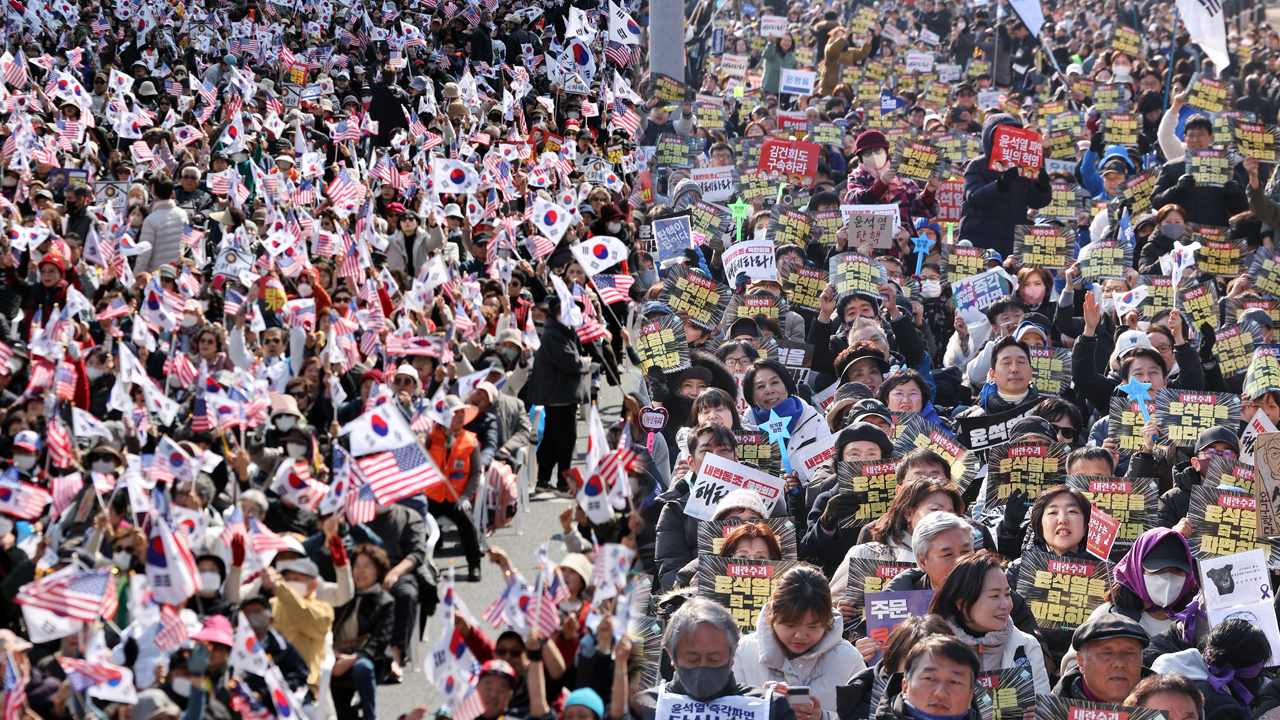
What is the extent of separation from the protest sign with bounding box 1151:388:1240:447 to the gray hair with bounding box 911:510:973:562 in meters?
2.31

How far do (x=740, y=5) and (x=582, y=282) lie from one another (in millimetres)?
22765

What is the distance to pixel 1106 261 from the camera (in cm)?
1048

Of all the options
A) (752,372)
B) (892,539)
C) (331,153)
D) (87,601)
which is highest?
(331,153)

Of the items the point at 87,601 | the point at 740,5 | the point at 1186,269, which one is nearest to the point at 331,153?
the point at 1186,269

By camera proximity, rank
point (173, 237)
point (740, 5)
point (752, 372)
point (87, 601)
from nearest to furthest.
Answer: point (87, 601) < point (752, 372) < point (173, 237) < point (740, 5)

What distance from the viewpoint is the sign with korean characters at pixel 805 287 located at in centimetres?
1046

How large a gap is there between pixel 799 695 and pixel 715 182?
357 inches

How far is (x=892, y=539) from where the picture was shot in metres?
6.21

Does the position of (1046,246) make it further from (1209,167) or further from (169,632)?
(169,632)

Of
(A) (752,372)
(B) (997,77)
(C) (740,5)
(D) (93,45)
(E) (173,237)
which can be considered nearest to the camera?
(A) (752,372)

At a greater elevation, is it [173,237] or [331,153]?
[331,153]

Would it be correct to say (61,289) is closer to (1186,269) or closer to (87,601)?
(87,601)

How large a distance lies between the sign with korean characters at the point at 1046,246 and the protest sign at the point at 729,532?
4.99m

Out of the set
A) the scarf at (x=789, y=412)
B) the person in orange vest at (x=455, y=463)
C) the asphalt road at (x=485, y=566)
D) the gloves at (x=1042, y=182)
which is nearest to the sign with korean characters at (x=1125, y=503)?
the scarf at (x=789, y=412)
